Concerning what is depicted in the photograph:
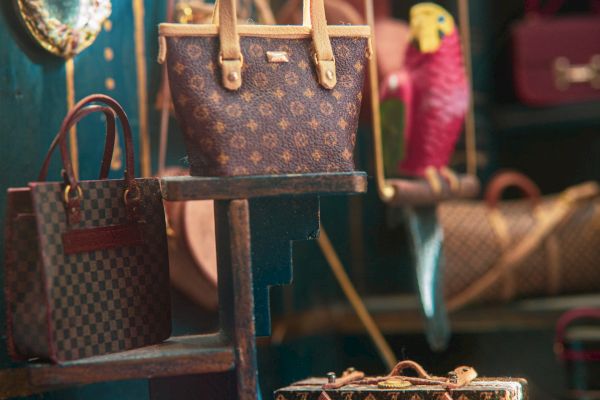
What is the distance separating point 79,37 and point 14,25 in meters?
0.21

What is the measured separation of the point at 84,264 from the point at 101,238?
0.07 meters

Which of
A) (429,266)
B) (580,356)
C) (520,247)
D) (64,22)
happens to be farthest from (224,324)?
(520,247)

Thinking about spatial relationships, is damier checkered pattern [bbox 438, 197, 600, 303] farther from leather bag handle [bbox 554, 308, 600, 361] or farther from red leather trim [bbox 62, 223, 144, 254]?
red leather trim [bbox 62, 223, 144, 254]

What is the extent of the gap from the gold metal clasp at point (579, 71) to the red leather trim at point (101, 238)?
3153 mm

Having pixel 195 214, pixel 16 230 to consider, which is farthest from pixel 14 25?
pixel 195 214

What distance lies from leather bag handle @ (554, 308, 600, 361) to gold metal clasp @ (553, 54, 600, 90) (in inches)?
50.2

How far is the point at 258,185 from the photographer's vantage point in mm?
2613

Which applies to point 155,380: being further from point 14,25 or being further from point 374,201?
point 374,201

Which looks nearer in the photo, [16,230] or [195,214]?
[16,230]

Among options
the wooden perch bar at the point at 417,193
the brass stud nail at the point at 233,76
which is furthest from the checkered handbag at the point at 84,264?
the wooden perch bar at the point at 417,193

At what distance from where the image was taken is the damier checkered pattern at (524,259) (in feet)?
15.1

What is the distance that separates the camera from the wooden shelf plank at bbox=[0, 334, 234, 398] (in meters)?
2.46

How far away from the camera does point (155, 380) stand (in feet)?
9.27

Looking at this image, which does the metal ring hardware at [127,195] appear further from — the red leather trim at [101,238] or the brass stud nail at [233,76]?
the brass stud nail at [233,76]
